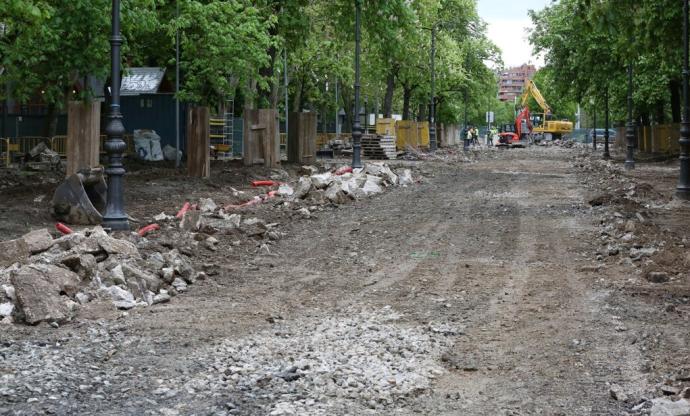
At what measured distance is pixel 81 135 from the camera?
17859mm

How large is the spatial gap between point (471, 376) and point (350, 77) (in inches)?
2010

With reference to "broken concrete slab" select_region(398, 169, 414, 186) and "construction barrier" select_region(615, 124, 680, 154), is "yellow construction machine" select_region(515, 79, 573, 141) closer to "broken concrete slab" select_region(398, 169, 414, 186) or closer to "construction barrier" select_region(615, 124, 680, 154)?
"construction barrier" select_region(615, 124, 680, 154)

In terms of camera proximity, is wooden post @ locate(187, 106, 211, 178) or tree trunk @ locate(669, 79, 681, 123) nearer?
wooden post @ locate(187, 106, 211, 178)

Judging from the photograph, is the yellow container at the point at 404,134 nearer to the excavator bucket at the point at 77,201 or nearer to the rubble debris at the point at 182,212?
the rubble debris at the point at 182,212

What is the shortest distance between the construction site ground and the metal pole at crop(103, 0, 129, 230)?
5.06 feet

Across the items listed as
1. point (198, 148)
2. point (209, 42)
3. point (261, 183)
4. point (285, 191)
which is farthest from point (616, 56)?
point (285, 191)

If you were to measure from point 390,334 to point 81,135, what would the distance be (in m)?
11.5

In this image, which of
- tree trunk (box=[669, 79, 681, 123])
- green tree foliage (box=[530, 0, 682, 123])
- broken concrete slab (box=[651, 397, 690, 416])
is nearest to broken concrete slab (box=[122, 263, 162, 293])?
broken concrete slab (box=[651, 397, 690, 416])

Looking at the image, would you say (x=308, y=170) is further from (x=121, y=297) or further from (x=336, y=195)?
(x=121, y=297)

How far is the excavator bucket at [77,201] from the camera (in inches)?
595

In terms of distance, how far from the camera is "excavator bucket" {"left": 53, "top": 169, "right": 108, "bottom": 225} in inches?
595

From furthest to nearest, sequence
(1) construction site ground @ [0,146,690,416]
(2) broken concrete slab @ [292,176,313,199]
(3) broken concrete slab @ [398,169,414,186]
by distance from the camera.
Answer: (3) broken concrete slab @ [398,169,414,186] < (2) broken concrete slab @ [292,176,313,199] < (1) construction site ground @ [0,146,690,416]

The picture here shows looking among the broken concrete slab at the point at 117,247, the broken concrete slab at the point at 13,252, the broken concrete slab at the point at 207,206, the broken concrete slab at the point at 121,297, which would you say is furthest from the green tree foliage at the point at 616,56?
the broken concrete slab at the point at 121,297

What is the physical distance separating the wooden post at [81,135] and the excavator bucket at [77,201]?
7.07ft
